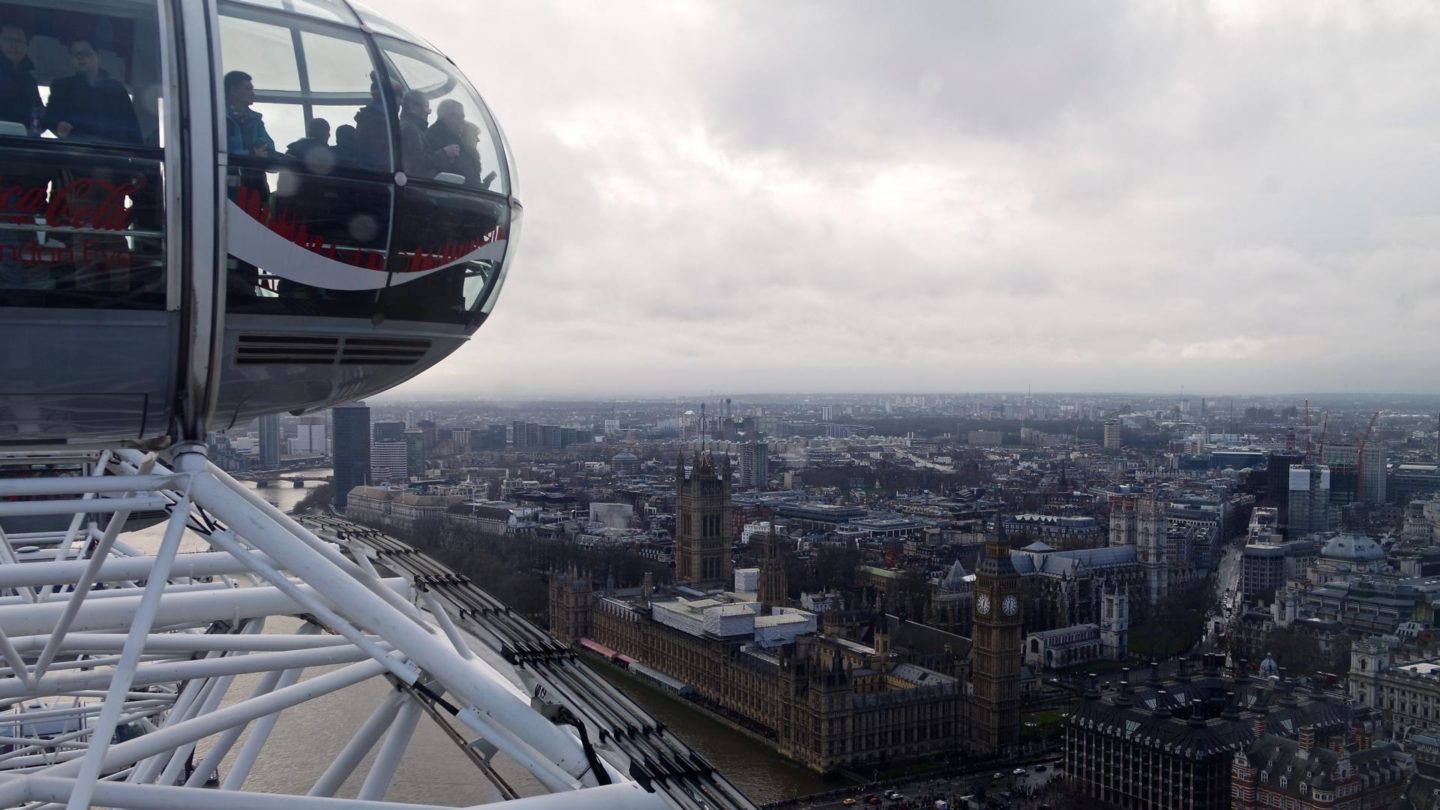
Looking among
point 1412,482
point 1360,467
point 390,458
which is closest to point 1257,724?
point 1412,482

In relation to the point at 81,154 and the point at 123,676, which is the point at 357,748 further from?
the point at 81,154

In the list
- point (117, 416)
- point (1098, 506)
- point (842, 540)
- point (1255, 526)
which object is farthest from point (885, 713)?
point (1098, 506)

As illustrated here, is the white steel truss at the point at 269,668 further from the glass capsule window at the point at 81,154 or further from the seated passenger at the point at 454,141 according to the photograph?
the seated passenger at the point at 454,141

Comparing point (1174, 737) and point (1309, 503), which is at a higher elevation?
point (1309, 503)

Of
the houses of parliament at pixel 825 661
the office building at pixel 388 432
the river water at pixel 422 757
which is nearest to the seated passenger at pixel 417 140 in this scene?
the river water at pixel 422 757

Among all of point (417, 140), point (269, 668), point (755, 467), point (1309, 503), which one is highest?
point (417, 140)

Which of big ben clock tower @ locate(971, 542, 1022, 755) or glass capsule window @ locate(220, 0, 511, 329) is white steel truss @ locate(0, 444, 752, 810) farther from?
big ben clock tower @ locate(971, 542, 1022, 755)

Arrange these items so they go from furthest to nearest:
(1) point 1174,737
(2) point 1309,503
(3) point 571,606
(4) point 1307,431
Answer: (4) point 1307,431, (2) point 1309,503, (3) point 571,606, (1) point 1174,737
